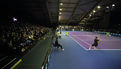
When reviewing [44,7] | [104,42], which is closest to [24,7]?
[44,7]

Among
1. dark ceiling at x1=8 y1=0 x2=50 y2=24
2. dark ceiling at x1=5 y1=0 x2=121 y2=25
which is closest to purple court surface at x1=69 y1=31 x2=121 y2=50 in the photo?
dark ceiling at x1=5 y1=0 x2=121 y2=25

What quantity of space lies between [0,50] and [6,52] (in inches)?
14.4

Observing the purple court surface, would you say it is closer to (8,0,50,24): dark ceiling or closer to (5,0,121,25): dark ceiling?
(5,0,121,25): dark ceiling

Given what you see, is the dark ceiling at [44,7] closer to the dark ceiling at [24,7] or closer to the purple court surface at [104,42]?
the dark ceiling at [24,7]

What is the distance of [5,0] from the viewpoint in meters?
10.5

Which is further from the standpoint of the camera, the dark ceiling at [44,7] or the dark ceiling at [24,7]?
the dark ceiling at [44,7]

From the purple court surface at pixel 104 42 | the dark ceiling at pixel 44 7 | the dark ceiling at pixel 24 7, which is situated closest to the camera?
the purple court surface at pixel 104 42

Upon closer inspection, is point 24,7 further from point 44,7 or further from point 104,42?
point 104,42

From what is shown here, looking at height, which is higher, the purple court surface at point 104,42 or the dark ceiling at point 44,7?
the dark ceiling at point 44,7

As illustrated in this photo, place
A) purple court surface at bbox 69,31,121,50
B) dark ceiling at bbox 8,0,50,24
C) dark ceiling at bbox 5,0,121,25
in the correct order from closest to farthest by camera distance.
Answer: purple court surface at bbox 69,31,121,50
dark ceiling at bbox 8,0,50,24
dark ceiling at bbox 5,0,121,25

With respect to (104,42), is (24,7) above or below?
above

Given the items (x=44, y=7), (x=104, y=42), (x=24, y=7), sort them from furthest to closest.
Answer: (x=44, y=7) < (x=24, y=7) < (x=104, y=42)

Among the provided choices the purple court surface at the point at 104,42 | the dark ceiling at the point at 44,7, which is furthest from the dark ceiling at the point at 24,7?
the purple court surface at the point at 104,42

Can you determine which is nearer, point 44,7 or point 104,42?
point 104,42
